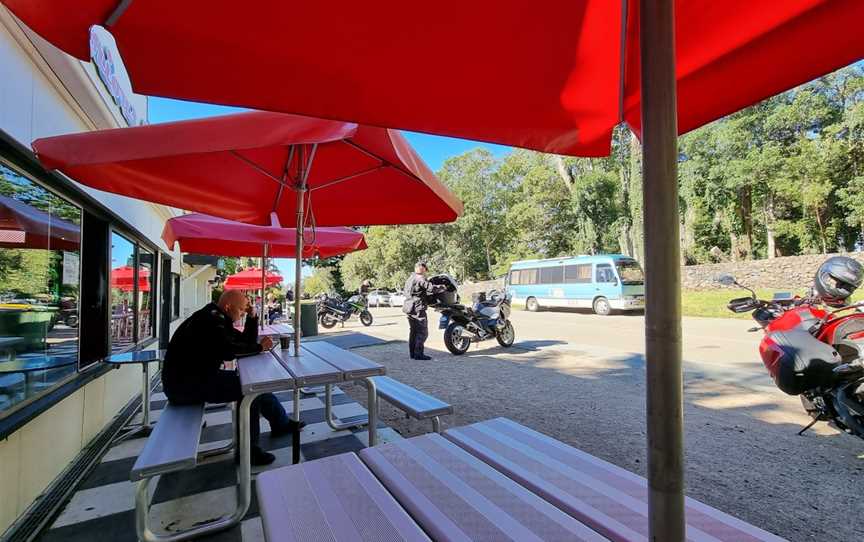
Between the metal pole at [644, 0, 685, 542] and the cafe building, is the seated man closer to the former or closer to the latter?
the cafe building

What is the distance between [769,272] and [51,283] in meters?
24.4

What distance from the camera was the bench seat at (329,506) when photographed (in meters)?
1.28

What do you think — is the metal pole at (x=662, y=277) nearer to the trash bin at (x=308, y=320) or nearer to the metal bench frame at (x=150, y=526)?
the metal bench frame at (x=150, y=526)

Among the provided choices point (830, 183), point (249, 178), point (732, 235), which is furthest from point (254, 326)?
point (732, 235)

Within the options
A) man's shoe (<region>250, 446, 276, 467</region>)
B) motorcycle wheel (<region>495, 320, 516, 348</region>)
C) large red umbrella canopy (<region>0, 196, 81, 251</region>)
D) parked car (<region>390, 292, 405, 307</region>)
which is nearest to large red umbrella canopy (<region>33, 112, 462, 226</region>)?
large red umbrella canopy (<region>0, 196, 81, 251</region>)

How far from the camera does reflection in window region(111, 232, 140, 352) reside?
476 centimetres

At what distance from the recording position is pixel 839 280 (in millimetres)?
3791

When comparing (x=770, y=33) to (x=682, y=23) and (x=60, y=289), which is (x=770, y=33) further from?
(x=60, y=289)

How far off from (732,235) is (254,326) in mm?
31152

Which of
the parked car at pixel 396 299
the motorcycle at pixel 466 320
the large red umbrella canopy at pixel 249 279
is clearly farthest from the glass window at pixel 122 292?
the parked car at pixel 396 299

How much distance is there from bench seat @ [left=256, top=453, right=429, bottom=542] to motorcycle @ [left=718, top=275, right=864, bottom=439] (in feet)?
11.7

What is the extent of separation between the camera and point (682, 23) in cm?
143

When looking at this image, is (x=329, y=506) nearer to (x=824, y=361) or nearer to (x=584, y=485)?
(x=584, y=485)

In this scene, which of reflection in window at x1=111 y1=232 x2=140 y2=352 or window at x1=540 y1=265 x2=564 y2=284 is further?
window at x1=540 y1=265 x2=564 y2=284
